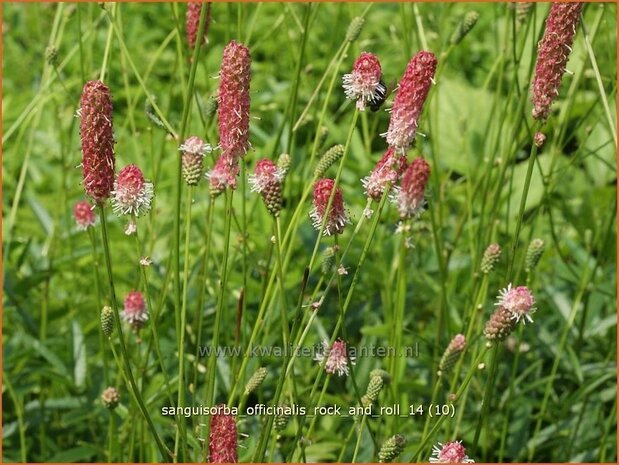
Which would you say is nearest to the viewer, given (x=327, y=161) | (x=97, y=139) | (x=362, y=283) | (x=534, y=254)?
(x=97, y=139)

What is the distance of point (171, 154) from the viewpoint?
8.09ft

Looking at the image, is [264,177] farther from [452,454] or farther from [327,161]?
[452,454]

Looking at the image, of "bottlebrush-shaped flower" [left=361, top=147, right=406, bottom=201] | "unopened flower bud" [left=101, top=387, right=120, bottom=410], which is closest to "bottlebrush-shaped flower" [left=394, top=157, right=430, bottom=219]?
"bottlebrush-shaped flower" [left=361, top=147, right=406, bottom=201]

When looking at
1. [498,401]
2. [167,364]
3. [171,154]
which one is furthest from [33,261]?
[498,401]

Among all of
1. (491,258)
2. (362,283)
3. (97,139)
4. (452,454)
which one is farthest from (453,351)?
(362,283)

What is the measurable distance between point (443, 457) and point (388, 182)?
260 mm

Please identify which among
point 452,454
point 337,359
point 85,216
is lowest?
point 452,454

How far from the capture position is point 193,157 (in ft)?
3.24

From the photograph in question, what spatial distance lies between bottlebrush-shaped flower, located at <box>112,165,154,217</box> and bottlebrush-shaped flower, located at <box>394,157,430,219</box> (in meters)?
0.24

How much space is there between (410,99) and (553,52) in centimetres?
16

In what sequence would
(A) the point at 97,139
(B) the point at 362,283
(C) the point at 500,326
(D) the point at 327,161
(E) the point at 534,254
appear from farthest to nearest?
(B) the point at 362,283 → (E) the point at 534,254 → (D) the point at 327,161 → (C) the point at 500,326 → (A) the point at 97,139

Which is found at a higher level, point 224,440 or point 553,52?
point 553,52

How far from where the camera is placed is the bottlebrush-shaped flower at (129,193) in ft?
3.22

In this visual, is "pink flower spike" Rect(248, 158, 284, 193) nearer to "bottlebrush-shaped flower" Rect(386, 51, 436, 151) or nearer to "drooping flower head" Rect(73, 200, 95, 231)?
"bottlebrush-shaped flower" Rect(386, 51, 436, 151)
